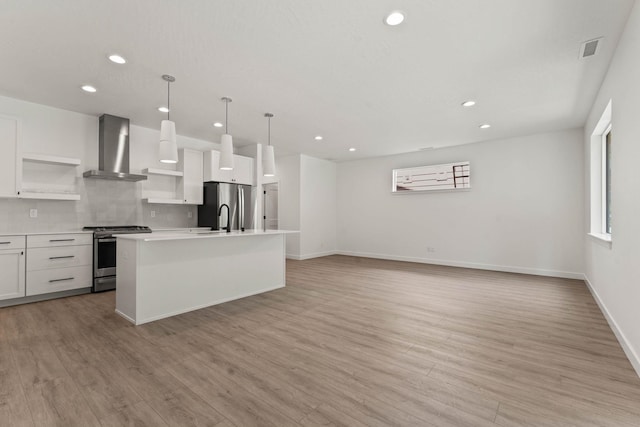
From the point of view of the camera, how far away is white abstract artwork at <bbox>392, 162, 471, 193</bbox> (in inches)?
256

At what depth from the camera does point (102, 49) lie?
9.24 ft

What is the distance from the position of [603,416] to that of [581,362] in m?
0.74

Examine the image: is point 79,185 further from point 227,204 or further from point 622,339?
point 622,339

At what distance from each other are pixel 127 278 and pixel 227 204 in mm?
2879

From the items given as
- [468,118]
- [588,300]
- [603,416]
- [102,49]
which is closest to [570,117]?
[468,118]

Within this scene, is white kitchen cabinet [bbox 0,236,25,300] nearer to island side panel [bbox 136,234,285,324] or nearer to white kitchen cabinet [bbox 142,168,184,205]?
white kitchen cabinet [bbox 142,168,184,205]

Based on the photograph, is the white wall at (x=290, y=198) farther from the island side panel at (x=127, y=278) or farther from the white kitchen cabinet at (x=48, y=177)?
the island side panel at (x=127, y=278)

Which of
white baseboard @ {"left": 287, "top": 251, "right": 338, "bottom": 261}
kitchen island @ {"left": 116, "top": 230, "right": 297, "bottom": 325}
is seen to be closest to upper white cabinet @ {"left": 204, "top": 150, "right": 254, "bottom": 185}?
kitchen island @ {"left": 116, "top": 230, "right": 297, "bottom": 325}

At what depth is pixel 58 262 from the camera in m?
4.06

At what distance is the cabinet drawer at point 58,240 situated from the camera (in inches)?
152

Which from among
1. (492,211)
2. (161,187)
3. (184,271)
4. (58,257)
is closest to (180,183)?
(161,187)

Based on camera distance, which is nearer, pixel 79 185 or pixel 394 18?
pixel 394 18

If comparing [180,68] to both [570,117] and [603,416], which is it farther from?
[570,117]

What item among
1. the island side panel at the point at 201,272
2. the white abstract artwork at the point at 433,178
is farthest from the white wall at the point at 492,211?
the island side panel at the point at 201,272
